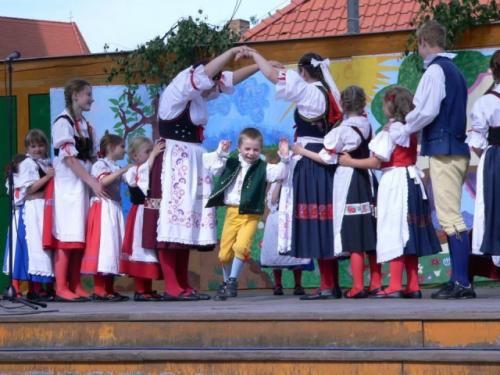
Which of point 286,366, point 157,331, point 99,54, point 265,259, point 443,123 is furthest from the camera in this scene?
point 99,54

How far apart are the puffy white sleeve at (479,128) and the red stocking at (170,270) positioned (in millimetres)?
2182

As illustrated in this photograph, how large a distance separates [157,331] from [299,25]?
35.8 ft

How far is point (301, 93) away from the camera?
7.72m

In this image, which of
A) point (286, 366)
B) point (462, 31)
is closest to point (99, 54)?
point (462, 31)

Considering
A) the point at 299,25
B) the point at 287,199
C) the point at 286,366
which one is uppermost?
the point at 299,25

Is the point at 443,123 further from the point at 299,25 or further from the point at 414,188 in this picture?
the point at 299,25

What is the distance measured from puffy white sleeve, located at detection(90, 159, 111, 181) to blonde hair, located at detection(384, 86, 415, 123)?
2.20 m

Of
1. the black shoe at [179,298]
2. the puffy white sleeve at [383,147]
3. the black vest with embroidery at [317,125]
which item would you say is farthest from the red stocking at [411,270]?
the black shoe at [179,298]

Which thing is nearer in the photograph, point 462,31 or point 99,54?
point 462,31

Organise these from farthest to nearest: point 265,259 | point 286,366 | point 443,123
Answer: point 265,259 → point 443,123 → point 286,366

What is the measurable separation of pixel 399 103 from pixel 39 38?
4089 cm

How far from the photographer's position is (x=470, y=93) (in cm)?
958

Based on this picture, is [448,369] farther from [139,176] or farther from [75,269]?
[75,269]

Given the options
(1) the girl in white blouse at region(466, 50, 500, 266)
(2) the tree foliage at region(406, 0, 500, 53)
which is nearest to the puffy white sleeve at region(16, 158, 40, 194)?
(2) the tree foliage at region(406, 0, 500, 53)
